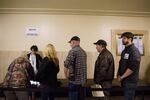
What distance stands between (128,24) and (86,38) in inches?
45.8

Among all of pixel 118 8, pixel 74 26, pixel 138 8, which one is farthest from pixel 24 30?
pixel 138 8

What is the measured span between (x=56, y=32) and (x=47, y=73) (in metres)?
3.07

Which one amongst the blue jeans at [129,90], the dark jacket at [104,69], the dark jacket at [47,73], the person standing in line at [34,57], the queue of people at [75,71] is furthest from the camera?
the person standing in line at [34,57]

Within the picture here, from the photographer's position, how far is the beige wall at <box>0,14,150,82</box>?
27.0 feet

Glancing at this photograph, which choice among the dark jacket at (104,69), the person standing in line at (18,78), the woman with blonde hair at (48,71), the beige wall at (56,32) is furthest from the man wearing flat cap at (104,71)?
the beige wall at (56,32)

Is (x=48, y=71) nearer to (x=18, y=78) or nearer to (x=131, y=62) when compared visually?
(x=18, y=78)

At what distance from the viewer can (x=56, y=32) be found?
27.3 ft

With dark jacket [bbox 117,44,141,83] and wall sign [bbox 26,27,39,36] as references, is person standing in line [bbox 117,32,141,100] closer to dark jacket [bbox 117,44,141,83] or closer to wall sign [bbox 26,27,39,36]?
dark jacket [bbox 117,44,141,83]

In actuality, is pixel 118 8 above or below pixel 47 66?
above

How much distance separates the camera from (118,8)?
8320 mm

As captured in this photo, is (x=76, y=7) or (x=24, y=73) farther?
(x=76, y=7)

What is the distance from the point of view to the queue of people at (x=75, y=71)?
4926mm

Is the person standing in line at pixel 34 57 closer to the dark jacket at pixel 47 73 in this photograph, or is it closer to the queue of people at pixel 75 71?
the queue of people at pixel 75 71

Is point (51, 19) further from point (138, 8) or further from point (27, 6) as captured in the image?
point (138, 8)
